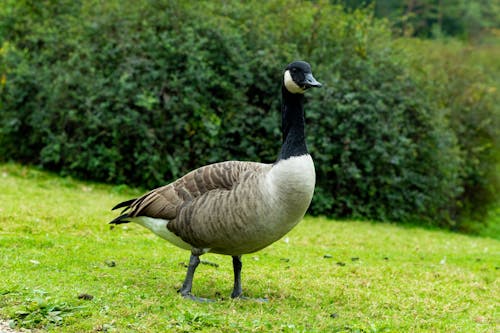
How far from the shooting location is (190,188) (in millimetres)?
6906

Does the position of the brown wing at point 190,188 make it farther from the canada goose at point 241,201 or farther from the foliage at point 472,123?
the foliage at point 472,123

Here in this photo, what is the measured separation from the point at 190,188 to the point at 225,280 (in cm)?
158

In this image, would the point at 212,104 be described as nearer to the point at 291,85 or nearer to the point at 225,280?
the point at 225,280

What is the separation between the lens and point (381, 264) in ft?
32.5

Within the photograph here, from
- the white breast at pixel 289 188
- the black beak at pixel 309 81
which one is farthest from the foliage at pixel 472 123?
the white breast at pixel 289 188

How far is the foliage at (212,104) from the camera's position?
49.6 feet

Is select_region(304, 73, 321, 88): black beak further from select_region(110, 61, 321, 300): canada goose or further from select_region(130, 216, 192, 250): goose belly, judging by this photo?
select_region(130, 216, 192, 250): goose belly

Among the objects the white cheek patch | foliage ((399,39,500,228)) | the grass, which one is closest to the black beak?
the white cheek patch

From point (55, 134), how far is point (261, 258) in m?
8.29

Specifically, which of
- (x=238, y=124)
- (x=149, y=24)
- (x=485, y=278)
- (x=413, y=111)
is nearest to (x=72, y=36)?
(x=149, y=24)

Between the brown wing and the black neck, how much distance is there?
0.41 meters

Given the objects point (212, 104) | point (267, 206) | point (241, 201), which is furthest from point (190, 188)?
point (212, 104)

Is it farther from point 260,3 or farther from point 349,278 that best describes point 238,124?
point 349,278

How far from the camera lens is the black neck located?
644cm
